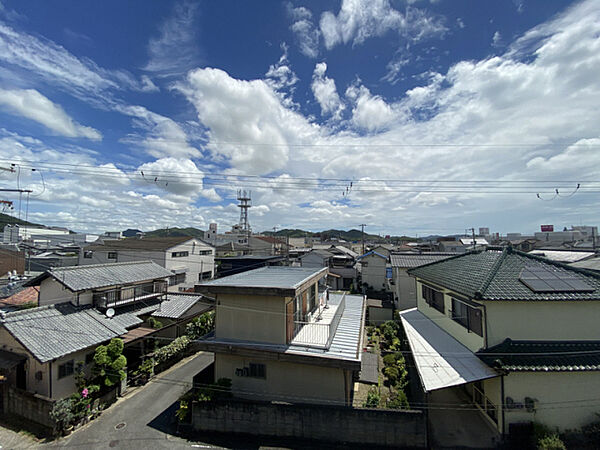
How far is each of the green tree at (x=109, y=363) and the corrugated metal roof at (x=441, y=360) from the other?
1360cm

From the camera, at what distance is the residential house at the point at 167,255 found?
30.0 metres

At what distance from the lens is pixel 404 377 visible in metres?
13.0

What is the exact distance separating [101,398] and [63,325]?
4.20 metres

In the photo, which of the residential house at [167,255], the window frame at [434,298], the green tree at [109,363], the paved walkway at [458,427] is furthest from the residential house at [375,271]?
the green tree at [109,363]

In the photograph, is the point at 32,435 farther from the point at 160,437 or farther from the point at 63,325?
the point at 160,437

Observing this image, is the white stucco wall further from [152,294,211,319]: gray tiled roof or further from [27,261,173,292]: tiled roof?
[27,261,173,292]: tiled roof

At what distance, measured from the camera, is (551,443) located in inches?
316

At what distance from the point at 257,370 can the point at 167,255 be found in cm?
2341

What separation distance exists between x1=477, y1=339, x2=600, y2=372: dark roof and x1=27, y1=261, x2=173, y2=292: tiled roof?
2032 cm

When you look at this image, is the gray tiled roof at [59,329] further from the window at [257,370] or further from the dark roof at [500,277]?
the dark roof at [500,277]

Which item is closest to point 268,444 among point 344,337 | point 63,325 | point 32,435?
point 344,337

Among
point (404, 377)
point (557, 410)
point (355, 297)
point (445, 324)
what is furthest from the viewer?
point (355, 297)

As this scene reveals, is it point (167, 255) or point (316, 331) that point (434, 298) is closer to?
point (316, 331)

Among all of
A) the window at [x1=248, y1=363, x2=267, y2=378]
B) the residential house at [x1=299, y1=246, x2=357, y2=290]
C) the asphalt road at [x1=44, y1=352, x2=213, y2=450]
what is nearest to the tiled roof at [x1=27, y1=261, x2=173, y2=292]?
the asphalt road at [x1=44, y1=352, x2=213, y2=450]
